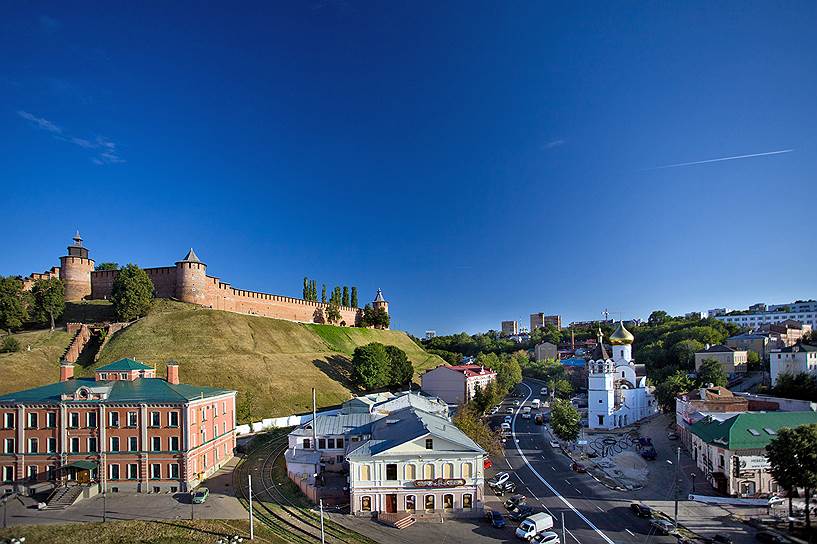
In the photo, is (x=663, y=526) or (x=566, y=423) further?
(x=566, y=423)

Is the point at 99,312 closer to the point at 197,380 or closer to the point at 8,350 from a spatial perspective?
the point at 8,350

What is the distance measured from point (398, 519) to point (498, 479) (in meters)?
10.7

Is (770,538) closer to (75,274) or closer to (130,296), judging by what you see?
(130,296)

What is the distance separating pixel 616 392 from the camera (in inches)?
2559

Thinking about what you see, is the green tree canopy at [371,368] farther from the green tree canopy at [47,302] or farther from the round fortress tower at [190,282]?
the green tree canopy at [47,302]

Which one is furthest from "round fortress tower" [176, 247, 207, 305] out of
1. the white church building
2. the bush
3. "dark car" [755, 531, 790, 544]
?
"dark car" [755, 531, 790, 544]

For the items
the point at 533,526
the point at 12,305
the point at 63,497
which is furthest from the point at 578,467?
the point at 12,305

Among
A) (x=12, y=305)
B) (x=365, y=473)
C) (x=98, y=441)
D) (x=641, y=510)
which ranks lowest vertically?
(x=641, y=510)

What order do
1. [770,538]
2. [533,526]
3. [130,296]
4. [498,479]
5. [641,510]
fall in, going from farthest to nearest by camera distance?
[130,296]
[498,479]
[641,510]
[533,526]
[770,538]

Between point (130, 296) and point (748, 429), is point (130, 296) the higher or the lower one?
the higher one

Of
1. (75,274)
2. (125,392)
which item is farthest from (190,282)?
(125,392)

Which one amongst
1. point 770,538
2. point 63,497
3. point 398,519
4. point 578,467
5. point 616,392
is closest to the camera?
point 770,538

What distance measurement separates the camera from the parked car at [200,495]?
3694cm

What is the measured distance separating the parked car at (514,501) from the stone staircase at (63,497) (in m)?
30.7
